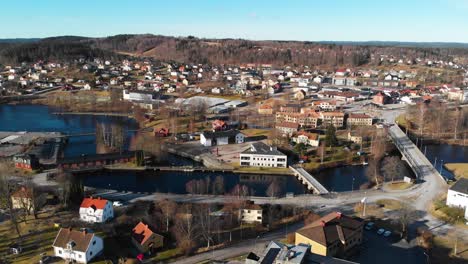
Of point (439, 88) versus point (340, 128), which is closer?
point (340, 128)

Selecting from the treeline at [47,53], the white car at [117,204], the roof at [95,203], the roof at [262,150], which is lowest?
the white car at [117,204]

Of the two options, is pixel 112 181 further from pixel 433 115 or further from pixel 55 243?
pixel 433 115

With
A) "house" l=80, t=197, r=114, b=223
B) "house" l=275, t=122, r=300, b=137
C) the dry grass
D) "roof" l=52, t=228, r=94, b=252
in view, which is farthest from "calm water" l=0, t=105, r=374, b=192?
"roof" l=52, t=228, r=94, b=252

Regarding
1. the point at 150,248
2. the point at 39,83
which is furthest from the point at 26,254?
the point at 39,83

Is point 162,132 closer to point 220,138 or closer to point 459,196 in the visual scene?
point 220,138

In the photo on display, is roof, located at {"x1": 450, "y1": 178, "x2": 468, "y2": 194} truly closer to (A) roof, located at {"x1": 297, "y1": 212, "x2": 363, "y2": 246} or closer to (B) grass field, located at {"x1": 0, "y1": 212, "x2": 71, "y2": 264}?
(A) roof, located at {"x1": 297, "y1": 212, "x2": 363, "y2": 246}

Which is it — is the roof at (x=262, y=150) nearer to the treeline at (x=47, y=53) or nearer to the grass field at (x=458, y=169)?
the grass field at (x=458, y=169)

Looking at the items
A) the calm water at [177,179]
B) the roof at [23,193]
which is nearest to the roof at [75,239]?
the roof at [23,193]
